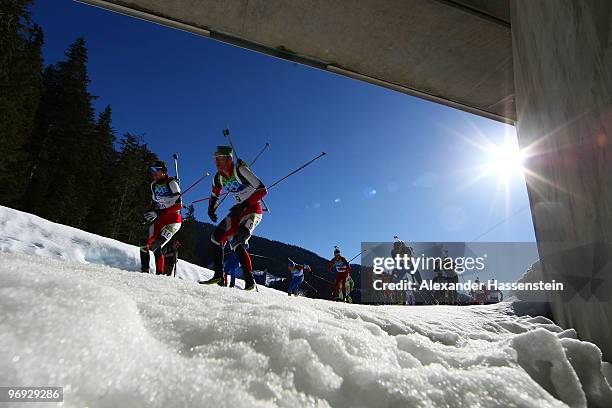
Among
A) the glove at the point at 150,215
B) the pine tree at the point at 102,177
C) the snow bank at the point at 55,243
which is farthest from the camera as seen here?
the pine tree at the point at 102,177

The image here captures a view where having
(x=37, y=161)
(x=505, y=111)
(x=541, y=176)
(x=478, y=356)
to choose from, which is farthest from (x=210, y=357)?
(x=37, y=161)

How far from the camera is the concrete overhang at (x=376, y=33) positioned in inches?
181

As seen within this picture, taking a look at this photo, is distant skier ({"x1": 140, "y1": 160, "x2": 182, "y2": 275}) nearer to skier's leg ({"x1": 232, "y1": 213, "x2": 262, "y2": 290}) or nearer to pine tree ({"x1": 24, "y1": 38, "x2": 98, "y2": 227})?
skier's leg ({"x1": 232, "y1": 213, "x2": 262, "y2": 290})

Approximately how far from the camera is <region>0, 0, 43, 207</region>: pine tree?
19.8 m

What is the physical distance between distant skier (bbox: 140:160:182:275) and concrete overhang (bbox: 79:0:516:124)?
9.34ft

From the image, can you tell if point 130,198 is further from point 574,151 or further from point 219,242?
point 574,151

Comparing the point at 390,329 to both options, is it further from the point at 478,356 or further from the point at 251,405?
the point at 251,405

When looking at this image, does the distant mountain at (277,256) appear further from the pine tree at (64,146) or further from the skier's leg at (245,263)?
the skier's leg at (245,263)

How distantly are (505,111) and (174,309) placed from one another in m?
7.02

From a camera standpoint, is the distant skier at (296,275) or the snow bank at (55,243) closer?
the snow bank at (55,243)

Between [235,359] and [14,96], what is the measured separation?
91.9 feet

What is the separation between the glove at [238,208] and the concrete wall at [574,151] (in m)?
3.54

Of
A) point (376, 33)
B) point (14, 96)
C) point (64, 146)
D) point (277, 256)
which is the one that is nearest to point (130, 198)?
point (64, 146)

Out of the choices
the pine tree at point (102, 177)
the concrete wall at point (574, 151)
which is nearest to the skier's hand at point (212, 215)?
the concrete wall at point (574, 151)
